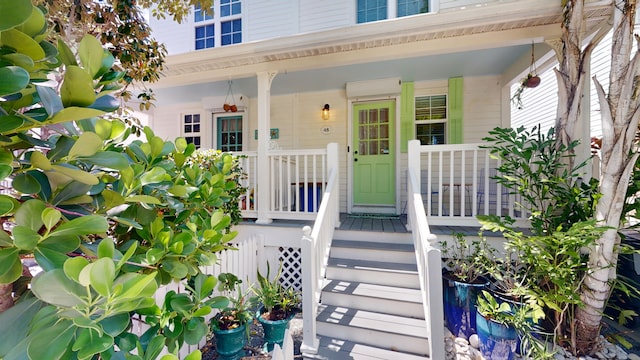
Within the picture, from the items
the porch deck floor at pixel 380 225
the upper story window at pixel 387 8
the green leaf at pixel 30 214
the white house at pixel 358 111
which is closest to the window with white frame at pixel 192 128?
the white house at pixel 358 111

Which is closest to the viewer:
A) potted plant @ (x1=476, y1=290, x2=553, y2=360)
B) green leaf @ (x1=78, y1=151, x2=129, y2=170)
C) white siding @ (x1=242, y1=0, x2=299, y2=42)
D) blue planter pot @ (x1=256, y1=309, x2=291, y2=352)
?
green leaf @ (x1=78, y1=151, x2=129, y2=170)

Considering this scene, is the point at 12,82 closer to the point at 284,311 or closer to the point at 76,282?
the point at 76,282

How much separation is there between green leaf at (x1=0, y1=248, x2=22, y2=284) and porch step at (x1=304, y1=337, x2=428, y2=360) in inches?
94.0

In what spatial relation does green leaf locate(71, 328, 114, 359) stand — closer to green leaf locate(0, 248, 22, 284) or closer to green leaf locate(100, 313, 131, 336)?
green leaf locate(100, 313, 131, 336)

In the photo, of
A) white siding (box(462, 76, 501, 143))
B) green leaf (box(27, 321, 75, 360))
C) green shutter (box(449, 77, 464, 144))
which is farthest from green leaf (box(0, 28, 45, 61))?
white siding (box(462, 76, 501, 143))

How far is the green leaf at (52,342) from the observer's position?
49cm

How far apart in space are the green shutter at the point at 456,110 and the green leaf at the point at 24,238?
555 centimetres

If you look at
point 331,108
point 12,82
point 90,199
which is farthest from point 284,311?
point 331,108

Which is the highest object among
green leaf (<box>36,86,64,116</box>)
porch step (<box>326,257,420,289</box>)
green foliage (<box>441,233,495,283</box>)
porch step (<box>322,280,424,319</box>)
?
green leaf (<box>36,86,64,116</box>)

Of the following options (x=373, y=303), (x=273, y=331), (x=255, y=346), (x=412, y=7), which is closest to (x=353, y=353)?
(x=373, y=303)

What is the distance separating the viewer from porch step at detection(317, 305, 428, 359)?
2.43 meters

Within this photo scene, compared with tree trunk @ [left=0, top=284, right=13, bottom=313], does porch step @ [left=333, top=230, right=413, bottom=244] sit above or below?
below

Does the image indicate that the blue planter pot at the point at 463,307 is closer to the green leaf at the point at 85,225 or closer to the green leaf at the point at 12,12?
the green leaf at the point at 85,225

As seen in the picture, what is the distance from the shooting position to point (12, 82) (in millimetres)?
500
